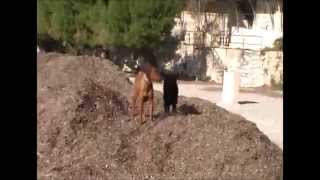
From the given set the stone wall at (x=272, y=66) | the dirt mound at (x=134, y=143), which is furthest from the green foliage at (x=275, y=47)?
the dirt mound at (x=134, y=143)

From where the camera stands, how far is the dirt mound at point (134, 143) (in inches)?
247

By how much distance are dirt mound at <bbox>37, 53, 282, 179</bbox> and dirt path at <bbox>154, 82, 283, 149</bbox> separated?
3.09 ft

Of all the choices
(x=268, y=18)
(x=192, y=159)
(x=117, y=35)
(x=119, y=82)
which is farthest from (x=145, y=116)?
(x=268, y=18)

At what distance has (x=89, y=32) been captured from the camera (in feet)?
59.6

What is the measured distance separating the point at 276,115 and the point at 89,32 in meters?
8.04

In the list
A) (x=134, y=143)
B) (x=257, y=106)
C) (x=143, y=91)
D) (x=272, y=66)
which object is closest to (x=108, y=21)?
(x=272, y=66)

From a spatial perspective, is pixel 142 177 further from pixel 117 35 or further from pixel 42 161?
pixel 117 35

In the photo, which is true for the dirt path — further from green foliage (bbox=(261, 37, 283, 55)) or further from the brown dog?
green foliage (bbox=(261, 37, 283, 55))

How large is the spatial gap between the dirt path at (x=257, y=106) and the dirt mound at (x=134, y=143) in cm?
94

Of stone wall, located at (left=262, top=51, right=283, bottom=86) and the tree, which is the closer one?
the tree

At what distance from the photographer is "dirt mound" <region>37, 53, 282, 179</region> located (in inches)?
247

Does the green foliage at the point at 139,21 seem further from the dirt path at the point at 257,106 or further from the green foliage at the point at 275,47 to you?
the green foliage at the point at 275,47

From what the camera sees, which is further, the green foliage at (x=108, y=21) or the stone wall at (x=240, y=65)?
the stone wall at (x=240, y=65)

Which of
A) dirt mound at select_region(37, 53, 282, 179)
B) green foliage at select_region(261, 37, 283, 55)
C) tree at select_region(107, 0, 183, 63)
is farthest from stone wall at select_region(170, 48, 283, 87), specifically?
dirt mound at select_region(37, 53, 282, 179)
